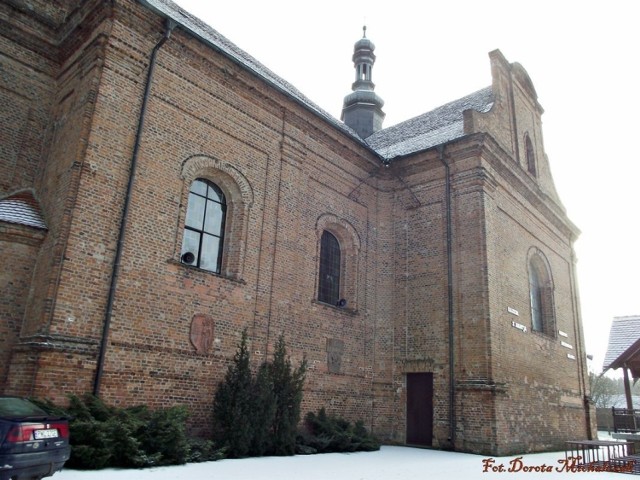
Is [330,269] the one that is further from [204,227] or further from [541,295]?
[541,295]

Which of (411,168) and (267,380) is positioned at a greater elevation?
(411,168)

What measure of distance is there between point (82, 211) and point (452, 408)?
33.9 ft

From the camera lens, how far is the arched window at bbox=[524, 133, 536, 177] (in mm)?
20234

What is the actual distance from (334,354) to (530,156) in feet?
37.2

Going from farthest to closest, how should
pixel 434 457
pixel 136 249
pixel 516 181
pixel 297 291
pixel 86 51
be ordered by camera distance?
pixel 516 181 → pixel 297 291 → pixel 434 457 → pixel 86 51 → pixel 136 249

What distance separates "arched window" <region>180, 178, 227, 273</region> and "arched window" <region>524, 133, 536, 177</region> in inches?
490

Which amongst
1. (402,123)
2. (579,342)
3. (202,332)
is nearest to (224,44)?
(402,123)

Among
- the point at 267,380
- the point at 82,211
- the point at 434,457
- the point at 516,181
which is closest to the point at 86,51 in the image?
the point at 82,211

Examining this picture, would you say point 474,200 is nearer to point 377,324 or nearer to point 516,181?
point 516,181

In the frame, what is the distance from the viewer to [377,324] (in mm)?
16266

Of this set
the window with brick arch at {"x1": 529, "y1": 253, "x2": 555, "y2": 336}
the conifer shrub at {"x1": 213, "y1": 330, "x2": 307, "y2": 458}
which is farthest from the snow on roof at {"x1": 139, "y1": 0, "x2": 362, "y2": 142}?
the window with brick arch at {"x1": 529, "y1": 253, "x2": 555, "y2": 336}

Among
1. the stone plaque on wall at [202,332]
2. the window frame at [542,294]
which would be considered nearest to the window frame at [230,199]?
the stone plaque on wall at [202,332]

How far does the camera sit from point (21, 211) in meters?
10.5

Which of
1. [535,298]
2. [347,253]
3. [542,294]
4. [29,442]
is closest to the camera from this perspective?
[29,442]
